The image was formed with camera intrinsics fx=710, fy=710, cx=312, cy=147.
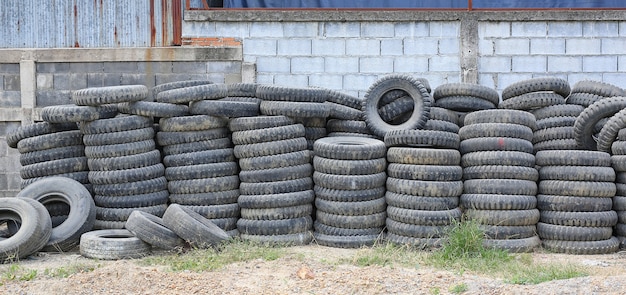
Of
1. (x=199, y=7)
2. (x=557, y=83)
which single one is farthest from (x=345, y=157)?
(x=199, y=7)

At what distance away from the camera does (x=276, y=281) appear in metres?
6.34

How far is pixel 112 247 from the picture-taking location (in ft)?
24.2

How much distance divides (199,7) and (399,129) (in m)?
4.40

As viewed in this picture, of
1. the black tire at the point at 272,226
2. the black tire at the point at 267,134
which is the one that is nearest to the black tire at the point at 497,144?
the black tire at the point at 267,134

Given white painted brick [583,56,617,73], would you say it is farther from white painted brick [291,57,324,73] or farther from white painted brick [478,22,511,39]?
white painted brick [291,57,324,73]

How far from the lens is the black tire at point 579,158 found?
7.81 metres

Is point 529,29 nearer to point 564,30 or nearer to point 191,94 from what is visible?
point 564,30

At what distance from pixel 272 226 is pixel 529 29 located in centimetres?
518

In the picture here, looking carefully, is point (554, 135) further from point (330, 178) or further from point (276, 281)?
point (276, 281)

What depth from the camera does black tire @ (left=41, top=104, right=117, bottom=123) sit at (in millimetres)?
8031

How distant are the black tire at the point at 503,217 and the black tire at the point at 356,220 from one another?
99 centimetres

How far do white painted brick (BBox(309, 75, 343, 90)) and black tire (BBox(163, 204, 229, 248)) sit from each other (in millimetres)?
3697

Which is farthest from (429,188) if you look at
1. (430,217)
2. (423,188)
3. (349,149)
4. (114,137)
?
(114,137)

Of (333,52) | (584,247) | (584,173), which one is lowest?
(584,247)
